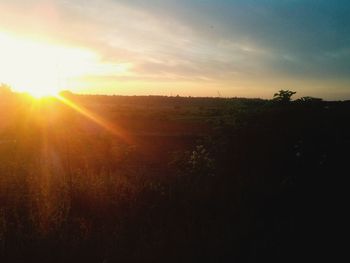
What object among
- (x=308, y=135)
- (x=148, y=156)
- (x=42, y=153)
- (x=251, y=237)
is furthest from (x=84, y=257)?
(x=148, y=156)

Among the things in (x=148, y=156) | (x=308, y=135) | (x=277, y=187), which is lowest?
(x=148, y=156)

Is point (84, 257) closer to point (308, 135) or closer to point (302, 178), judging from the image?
point (302, 178)

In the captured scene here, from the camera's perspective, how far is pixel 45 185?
28.6 feet

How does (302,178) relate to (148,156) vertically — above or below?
above

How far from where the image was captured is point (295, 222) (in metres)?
6.75

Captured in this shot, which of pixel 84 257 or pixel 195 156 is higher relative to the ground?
pixel 195 156

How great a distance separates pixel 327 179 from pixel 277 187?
0.96 metres

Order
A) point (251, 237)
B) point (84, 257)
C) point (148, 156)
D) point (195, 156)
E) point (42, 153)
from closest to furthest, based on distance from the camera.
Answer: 1. point (84, 257)
2. point (251, 237)
3. point (195, 156)
4. point (42, 153)
5. point (148, 156)

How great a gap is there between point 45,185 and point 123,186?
162cm

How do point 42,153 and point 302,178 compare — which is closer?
point 302,178

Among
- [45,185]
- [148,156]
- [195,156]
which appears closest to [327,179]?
[195,156]

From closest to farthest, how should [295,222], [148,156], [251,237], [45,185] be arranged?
[251,237] → [295,222] → [45,185] → [148,156]

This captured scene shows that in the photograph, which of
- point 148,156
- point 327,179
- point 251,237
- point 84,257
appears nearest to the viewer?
point 84,257

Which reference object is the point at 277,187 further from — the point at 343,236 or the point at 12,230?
the point at 12,230
